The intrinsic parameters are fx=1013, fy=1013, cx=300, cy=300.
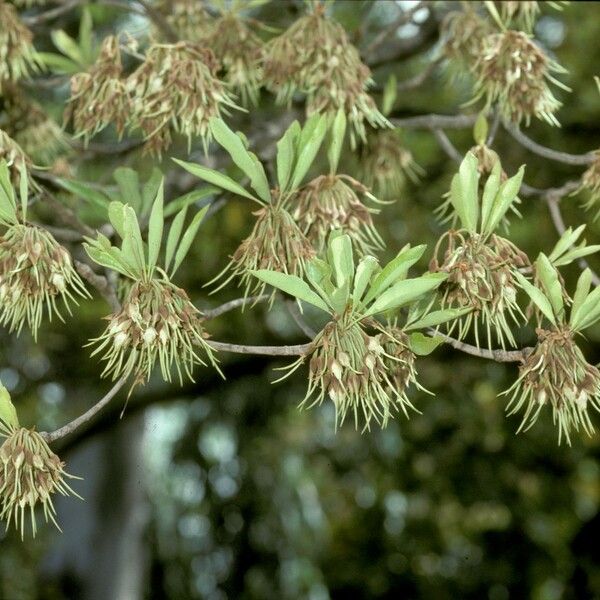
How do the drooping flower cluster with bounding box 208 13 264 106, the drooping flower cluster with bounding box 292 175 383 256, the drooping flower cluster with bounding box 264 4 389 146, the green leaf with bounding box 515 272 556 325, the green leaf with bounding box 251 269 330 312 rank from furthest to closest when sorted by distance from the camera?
the drooping flower cluster with bounding box 208 13 264 106 < the drooping flower cluster with bounding box 264 4 389 146 < the drooping flower cluster with bounding box 292 175 383 256 < the green leaf with bounding box 515 272 556 325 < the green leaf with bounding box 251 269 330 312

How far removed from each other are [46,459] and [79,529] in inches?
120

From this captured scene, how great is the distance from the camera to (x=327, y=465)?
5.18m

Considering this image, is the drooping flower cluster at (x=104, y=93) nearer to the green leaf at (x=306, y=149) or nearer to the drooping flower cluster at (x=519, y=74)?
the green leaf at (x=306, y=149)

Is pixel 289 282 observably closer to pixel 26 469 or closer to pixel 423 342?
pixel 423 342

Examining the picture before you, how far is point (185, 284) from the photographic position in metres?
4.45

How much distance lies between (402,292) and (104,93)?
78 cm

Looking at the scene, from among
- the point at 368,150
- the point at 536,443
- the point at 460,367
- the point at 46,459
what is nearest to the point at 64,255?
the point at 46,459

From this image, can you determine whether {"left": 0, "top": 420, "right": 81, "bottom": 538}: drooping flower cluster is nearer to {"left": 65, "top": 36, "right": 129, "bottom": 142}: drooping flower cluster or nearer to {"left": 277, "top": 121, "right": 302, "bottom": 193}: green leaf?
{"left": 277, "top": 121, "right": 302, "bottom": 193}: green leaf

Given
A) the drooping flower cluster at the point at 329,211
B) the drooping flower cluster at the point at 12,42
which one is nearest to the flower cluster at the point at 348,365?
the drooping flower cluster at the point at 329,211

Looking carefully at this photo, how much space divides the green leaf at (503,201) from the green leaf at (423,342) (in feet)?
0.55

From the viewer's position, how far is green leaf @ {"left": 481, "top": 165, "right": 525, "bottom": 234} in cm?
138

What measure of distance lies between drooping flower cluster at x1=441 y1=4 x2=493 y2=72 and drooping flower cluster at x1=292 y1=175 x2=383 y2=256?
0.76m

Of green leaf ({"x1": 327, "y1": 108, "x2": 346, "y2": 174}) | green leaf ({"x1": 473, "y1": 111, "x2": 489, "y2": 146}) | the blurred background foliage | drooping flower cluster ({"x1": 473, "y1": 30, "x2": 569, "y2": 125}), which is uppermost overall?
drooping flower cluster ({"x1": 473, "y1": 30, "x2": 569, "y2": 125})

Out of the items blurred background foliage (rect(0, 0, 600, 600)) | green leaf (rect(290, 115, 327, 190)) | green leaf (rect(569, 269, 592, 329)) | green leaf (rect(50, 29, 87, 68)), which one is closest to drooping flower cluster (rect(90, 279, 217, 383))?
green leaf (rect(290, 115, 327, 190))
